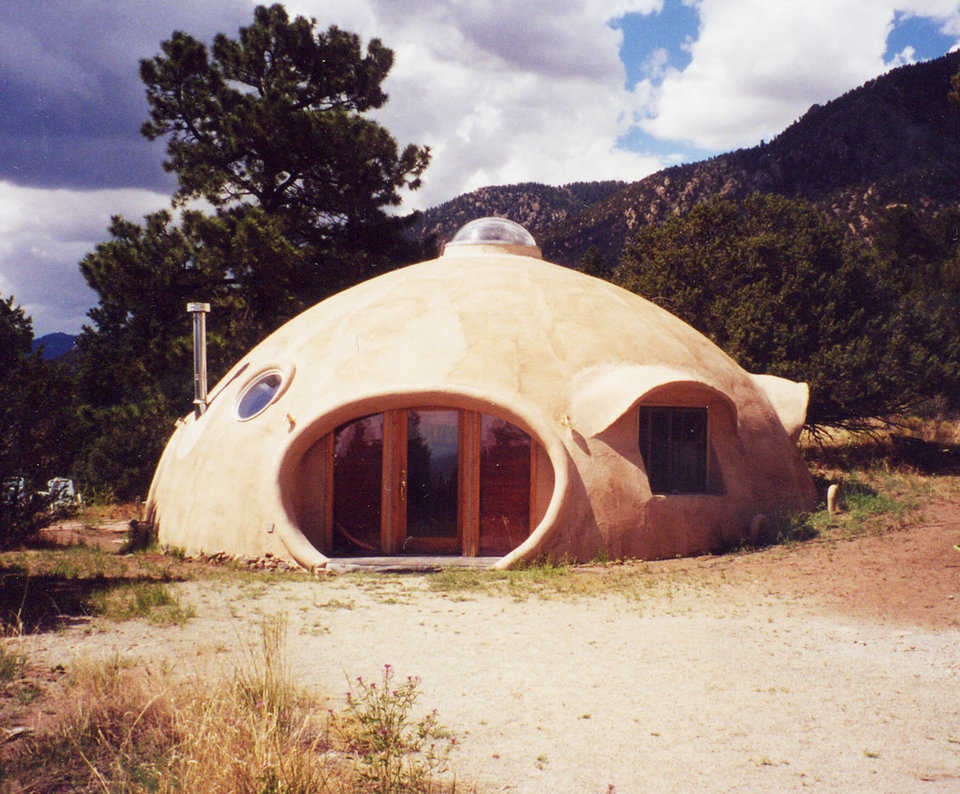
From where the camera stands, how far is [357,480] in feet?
34.9

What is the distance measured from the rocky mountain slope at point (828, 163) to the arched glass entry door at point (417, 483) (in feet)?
122

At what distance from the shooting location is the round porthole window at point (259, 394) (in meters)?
11.0

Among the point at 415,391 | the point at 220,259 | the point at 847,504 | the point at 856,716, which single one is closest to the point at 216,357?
the point at 220,259

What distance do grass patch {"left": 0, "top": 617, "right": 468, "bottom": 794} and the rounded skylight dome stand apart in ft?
33.7

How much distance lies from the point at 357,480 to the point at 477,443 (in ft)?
5.39

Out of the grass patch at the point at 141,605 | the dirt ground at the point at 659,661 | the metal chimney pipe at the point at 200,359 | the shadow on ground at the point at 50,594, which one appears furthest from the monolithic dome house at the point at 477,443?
the grass patch at the point at 141,605

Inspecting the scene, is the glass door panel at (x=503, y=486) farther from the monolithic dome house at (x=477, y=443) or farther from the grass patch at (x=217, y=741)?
the grass patch at (x=217, y=741)

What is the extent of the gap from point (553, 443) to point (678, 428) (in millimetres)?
2202

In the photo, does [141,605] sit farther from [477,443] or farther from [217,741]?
[477,443]

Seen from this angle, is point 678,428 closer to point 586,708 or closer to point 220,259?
point 586,708

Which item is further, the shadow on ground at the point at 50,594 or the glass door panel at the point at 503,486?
the glass door panel at the point at 503,486

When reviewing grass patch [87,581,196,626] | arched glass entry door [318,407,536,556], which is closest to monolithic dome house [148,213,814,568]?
arched glass entry door [318,407,536,556]

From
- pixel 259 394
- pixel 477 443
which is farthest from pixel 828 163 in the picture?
pixel 259 394

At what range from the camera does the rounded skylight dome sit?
1429 cm
